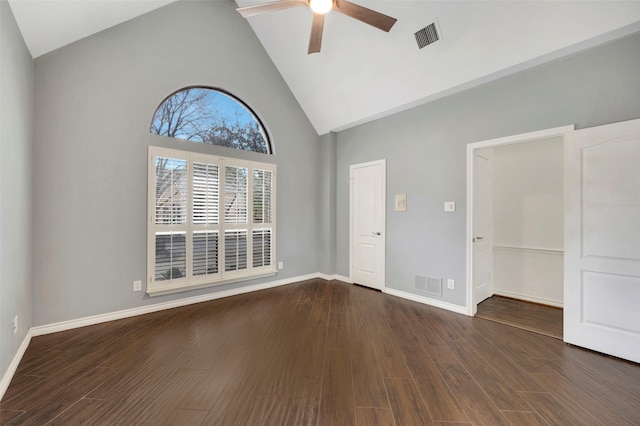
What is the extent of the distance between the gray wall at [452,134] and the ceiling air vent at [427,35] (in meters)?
0.86

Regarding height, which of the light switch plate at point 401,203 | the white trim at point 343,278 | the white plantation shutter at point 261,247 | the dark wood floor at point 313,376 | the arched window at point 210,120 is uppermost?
the arched window at point 210,120

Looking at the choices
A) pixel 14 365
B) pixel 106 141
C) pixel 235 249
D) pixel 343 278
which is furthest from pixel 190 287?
pixel 343 278

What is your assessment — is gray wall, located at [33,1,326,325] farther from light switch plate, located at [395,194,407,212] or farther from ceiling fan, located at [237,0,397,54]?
light switch plate, located at [395,194,407,212]

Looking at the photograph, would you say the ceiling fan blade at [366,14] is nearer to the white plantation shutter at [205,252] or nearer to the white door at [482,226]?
the white door at [482,226]

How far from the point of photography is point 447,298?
3.70 meters

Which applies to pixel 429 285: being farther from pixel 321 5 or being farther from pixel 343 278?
pixel 321 5

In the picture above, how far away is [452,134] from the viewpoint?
369cm

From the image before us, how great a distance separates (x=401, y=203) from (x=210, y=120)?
3250 millimetres

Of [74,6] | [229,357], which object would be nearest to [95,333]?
[229,357]

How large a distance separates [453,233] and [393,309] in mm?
1325

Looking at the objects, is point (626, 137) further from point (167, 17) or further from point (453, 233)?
point (167, 17)

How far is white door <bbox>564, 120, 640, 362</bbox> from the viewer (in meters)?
2.36

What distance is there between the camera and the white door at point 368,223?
457 centimetres

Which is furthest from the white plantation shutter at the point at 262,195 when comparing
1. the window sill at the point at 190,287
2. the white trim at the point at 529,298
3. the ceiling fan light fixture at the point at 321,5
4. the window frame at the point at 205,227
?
the white trim at the point at 529,298
